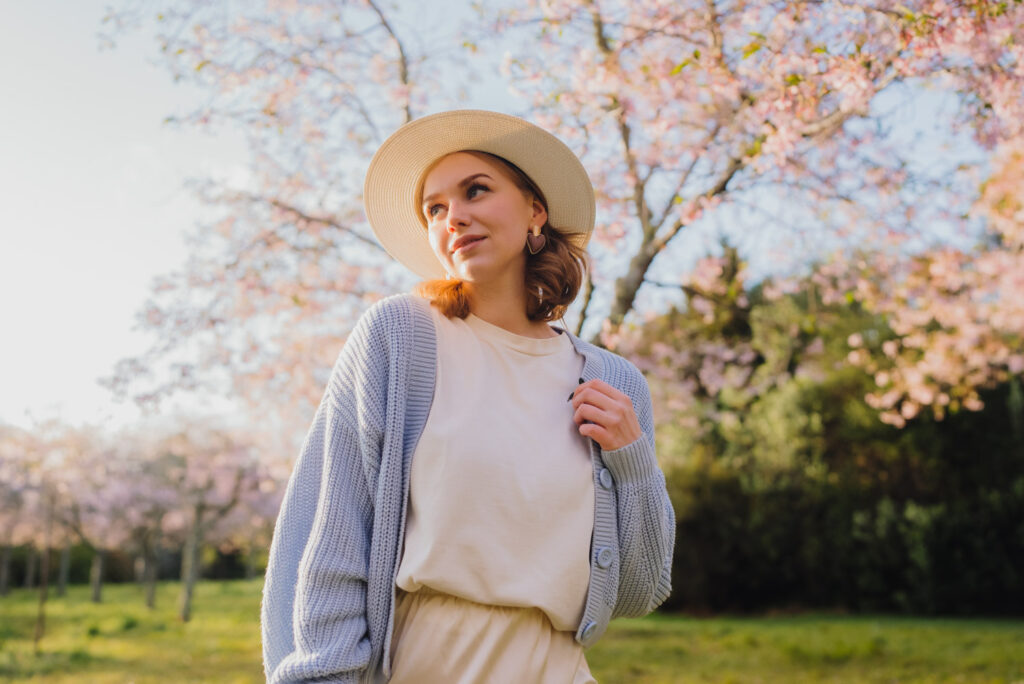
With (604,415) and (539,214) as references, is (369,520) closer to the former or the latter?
(604,415)

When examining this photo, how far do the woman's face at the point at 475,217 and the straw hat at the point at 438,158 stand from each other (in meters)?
0.05

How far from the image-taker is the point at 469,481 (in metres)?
1.42

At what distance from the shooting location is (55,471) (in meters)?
16.9

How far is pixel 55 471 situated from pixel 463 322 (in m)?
18.3

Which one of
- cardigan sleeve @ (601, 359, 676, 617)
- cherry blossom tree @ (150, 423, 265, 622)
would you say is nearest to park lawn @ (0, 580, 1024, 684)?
cherry blossom tree @ (150, 423, 265, 622)

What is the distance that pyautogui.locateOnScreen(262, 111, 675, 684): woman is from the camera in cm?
138

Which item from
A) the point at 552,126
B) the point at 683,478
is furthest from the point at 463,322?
the point at 683,478

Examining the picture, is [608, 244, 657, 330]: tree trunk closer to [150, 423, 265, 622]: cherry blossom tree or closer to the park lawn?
the park lawn

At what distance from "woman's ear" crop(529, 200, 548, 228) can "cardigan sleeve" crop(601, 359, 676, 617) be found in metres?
0.58

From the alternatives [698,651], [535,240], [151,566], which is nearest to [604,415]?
[535,240]

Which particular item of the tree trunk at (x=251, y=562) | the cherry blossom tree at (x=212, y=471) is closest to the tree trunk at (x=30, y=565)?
the tree trunk at (x=251, y=562)

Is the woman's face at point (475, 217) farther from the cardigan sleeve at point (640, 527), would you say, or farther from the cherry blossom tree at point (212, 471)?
the cherry blossom tree at point (212, 471)

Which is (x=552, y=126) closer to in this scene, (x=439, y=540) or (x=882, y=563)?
(x=439, y=540)

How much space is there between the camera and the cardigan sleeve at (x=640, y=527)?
1.61 metres
